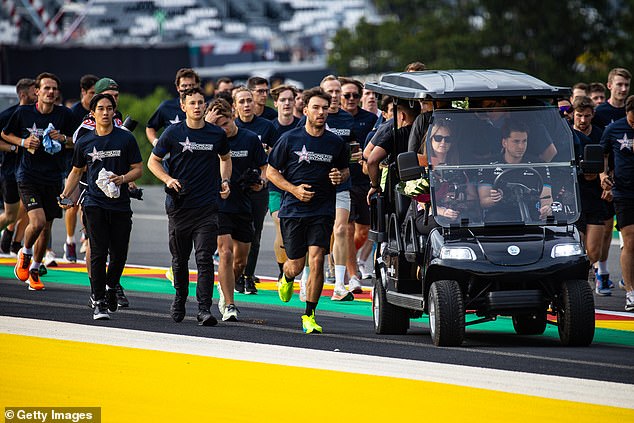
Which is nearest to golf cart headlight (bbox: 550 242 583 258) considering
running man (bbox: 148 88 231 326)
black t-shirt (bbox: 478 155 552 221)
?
black t-shirt (bbox: 478 155 552 221)

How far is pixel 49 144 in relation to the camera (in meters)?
15.6

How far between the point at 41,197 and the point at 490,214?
595 cm

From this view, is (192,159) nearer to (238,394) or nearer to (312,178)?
(312,178)

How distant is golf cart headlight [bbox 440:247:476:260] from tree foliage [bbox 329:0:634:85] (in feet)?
172

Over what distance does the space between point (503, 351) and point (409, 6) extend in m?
78.1

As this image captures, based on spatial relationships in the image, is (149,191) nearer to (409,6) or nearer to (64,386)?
(64,386)

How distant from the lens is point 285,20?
380 ft

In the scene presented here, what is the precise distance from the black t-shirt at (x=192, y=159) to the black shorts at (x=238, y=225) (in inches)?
47.8

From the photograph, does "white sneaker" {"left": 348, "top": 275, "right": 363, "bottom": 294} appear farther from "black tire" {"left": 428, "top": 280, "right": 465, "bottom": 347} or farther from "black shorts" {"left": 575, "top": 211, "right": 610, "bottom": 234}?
"black tire" {"left": 428, "top": 280, "right": 465, "bottom": 347}

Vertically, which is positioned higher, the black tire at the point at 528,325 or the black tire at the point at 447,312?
the black tire at the point at 447,312

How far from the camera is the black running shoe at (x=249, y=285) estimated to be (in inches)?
634

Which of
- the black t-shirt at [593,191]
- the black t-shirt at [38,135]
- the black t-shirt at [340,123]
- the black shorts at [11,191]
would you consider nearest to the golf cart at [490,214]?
the black t-shirt at [340,123]

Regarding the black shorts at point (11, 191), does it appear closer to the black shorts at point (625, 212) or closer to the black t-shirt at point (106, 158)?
the black t-shirt at point (106, 158)

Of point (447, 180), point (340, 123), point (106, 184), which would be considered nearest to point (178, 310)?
point (106, 184)
